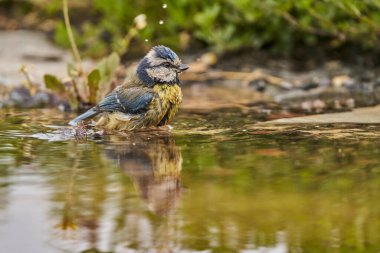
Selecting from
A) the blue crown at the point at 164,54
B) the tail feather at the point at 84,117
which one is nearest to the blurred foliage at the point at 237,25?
the blue crown at the point at 164,54

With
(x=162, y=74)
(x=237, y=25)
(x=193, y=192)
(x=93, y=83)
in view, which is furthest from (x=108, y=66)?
(x=193, y=192)

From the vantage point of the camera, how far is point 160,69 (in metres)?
5.65

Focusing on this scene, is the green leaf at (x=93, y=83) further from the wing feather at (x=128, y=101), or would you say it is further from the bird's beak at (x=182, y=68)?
the bird's beak at (x=182, y=68)

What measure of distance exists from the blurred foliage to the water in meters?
2.39

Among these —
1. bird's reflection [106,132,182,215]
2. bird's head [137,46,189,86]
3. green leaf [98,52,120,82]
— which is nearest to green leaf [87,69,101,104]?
green leaf [98,52,120,82]

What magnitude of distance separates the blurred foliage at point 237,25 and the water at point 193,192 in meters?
2.39

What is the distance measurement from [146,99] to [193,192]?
6.74 ft

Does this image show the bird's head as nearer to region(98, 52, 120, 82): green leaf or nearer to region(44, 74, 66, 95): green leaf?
region(98, 52, 120, 82): green leaf

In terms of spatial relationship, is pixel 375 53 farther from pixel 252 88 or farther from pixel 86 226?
pixel 86 226

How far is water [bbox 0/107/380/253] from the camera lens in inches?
110

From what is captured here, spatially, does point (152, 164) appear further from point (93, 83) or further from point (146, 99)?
point (93, 83)

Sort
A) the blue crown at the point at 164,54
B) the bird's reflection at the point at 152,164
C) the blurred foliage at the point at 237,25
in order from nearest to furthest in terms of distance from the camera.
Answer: the bird's reflection at the point at 152,164, the blue crown at the point at 164,54, the blurred foliage at the point at 237,25

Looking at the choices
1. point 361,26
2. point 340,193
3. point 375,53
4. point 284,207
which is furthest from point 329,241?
point 375,53

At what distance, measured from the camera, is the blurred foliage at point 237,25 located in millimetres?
7359
